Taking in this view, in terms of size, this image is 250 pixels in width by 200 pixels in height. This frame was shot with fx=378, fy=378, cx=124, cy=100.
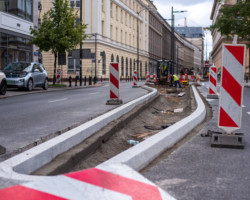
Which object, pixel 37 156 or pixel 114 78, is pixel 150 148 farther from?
pixel 114 78

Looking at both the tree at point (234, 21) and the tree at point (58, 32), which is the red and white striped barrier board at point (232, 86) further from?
the tree at point (234, 21)

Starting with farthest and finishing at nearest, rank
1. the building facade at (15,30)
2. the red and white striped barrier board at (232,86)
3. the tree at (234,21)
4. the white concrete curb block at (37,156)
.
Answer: the tree at (234,21) → the building facade at (15,30) → the red and white striped barrier board at (232,86) → the white concrete curb block at (37,156)

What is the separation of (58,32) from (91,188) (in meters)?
26.7

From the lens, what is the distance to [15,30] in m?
28.5

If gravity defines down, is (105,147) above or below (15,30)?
below

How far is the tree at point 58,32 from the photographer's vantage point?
90.7ft

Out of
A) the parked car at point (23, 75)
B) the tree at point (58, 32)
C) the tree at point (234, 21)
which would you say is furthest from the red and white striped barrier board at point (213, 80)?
the tree at point (234, 21)

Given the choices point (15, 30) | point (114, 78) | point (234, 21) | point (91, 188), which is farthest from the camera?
point (234, 21)

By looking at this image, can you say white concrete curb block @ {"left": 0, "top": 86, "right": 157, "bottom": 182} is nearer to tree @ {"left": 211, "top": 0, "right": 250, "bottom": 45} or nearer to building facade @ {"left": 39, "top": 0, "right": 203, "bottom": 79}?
building facade @ {"left": 39, "top": 0, "right": 203, "bottom": 79}

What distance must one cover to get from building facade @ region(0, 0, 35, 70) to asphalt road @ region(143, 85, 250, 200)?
78.5ft

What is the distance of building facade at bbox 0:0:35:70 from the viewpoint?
1054 inches

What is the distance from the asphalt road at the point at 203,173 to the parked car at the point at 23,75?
16.3 m

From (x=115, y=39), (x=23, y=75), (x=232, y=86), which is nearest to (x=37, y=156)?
(x=232, y=86)

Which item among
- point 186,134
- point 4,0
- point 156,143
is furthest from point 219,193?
point 4,0
